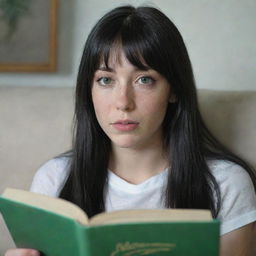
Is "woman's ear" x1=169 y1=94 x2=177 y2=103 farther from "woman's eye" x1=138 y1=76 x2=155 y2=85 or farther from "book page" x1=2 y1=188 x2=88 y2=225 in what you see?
"book page" x1=2 y1=188 x2=88 y2=225

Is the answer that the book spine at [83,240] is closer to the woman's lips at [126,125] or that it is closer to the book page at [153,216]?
the book page at [153,216]

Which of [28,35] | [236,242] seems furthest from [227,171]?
[28,35]

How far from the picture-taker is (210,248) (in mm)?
712

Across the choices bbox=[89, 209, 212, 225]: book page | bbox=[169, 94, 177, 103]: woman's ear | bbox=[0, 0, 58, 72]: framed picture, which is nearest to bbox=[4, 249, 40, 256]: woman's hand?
bbox=[89, 209, 212, 225]: book page

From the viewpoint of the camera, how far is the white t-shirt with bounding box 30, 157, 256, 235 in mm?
1038

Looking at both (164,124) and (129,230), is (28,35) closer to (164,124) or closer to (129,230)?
(164,124)

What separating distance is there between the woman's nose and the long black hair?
0.06 metres

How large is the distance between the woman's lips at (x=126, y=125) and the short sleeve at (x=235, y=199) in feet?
0.80

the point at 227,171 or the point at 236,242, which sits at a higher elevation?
the point at 227,171

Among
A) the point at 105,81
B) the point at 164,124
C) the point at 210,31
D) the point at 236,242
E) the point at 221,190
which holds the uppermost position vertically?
the point at 210,31

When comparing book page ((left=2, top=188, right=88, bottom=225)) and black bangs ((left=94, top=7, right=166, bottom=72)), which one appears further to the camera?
black bangs ((left=94, top=7, right=166, bottom=72))

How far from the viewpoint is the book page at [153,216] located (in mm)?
689

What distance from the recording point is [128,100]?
0.96 metres

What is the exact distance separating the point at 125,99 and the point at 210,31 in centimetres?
58
